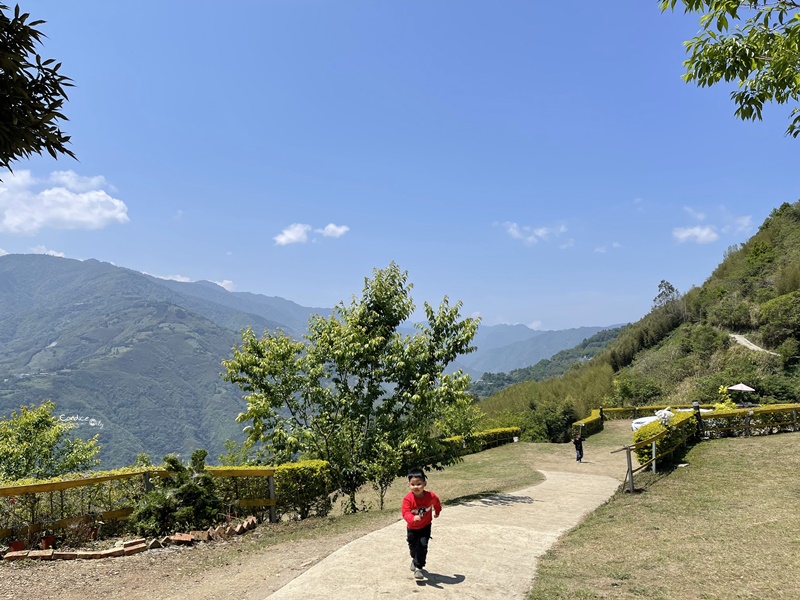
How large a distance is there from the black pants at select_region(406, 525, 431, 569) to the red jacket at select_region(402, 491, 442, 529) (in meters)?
0.08

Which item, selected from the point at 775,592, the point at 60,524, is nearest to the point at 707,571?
the point at 775,592

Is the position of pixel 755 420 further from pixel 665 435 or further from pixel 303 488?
pixel 303 488

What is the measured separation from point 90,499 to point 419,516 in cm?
665

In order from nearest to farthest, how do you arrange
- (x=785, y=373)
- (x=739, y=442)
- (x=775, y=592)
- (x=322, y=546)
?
(x=775, y=592), (x=322, y=546), (x=739, y=442), (x=785, y=373)

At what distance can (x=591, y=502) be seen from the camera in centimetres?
1224

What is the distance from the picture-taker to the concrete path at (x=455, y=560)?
18.3ft

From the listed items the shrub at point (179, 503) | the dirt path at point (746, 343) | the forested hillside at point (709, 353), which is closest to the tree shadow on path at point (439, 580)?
the shrub at point (179, 503)

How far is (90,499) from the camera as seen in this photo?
8.66m

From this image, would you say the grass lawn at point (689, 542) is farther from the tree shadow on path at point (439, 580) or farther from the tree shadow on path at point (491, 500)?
the tree shadow on path at point (491, 500)

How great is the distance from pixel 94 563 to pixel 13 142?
6.26 m

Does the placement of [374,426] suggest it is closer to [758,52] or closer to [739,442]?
[758,52]

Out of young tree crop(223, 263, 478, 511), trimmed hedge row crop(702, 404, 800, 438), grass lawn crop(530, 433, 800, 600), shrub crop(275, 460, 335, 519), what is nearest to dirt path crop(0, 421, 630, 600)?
grass lawn crop(530, 433, 800, 600)

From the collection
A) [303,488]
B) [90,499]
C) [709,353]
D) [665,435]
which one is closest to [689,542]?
[303,488]

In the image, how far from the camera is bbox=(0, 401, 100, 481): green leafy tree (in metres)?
22.8
